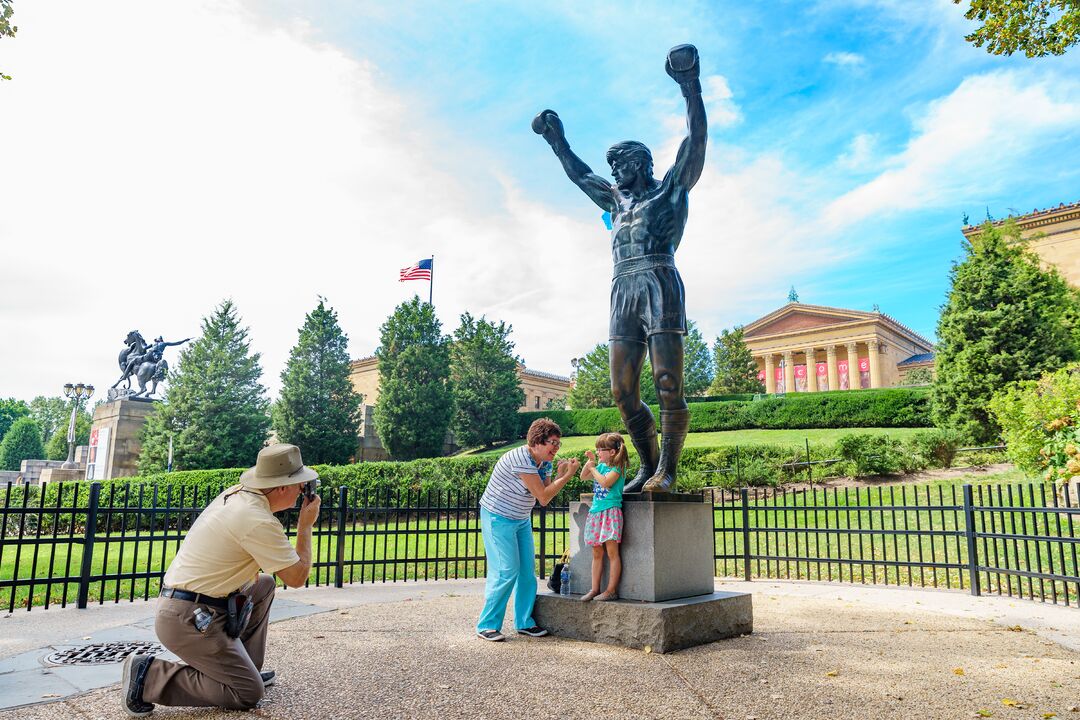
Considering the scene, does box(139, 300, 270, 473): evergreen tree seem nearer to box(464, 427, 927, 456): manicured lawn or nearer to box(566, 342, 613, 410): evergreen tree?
box(464, 427, 927, 456): manicured lawn

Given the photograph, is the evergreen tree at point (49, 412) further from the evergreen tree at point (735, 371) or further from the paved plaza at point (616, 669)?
the paved plaza at point (616, 669)

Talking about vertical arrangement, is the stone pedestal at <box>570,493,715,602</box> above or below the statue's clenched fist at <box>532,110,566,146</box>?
below

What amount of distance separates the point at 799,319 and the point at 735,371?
22756mm

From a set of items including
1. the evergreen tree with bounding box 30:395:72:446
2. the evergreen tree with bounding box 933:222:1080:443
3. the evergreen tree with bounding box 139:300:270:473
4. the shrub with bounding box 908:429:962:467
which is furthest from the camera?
the evergreen tree with bounding box 30:395:72:446

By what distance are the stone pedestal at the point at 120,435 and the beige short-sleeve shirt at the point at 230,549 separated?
106 feet

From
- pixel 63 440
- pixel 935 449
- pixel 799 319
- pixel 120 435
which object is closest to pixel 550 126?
pixel 935 449

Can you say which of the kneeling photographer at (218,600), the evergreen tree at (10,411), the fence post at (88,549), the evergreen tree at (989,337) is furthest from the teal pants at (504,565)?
the evergreen tree at (10,411)

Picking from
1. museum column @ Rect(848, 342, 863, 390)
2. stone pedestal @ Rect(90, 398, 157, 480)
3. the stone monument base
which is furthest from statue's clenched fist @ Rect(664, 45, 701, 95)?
museum column @ Rect(848, 342, 863, 390)

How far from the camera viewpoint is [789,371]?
6981cm

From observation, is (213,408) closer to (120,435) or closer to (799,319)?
(120,435)

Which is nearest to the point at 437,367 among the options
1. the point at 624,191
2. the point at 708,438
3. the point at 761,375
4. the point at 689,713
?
the point at 708,438

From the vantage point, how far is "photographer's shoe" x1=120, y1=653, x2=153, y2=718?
11.6 feet

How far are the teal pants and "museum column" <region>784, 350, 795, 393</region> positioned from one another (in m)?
68.3

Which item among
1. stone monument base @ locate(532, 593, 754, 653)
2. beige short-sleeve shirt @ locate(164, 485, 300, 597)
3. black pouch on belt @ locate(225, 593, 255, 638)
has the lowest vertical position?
stone monument base @ locate(532, 593, 754, 653)
